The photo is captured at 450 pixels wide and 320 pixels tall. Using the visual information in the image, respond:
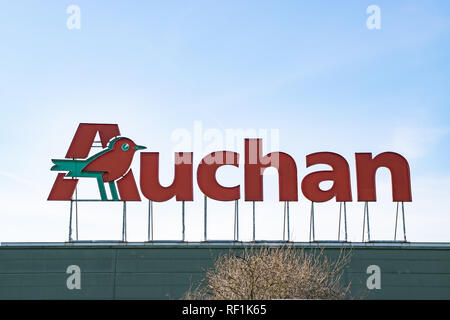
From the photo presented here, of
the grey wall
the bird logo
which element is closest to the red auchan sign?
the bird logo

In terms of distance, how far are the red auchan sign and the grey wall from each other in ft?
12.5

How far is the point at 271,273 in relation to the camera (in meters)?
22.9

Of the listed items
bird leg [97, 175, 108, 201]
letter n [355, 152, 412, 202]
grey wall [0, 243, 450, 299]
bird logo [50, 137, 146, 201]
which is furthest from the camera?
letter n [355, 152, 412, 202]

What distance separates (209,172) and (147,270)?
7739mm

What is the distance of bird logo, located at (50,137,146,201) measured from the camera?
4112 cm

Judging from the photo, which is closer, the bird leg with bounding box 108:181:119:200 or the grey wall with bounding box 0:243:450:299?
the grey wall with bounding box 0:243:450:299

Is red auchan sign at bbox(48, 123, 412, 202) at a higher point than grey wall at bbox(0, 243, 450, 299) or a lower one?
higher

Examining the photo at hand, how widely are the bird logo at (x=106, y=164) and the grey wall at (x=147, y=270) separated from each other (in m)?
4.48

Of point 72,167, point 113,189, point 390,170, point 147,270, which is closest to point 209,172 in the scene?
point 113,189

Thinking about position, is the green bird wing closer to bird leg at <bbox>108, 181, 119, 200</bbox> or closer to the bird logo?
the bird logo

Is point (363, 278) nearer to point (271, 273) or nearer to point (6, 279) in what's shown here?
point (271, 273)

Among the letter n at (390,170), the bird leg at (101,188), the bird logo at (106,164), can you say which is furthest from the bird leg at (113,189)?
the letter n at (390,170)
